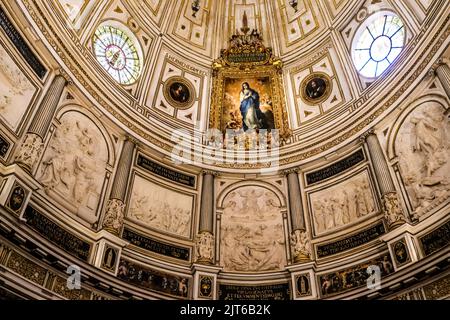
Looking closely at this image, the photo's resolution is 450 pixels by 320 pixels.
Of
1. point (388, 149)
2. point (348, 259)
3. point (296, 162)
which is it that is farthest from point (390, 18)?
point (348, 259)

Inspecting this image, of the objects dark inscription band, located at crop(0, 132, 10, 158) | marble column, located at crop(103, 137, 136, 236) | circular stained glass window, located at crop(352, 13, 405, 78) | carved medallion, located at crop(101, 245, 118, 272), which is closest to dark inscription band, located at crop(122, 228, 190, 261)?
marble column, located at crop(103, 137, 136, 236)

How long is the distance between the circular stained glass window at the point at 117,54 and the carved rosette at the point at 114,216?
5729 mm

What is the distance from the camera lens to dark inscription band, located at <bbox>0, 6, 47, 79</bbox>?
11993 mm

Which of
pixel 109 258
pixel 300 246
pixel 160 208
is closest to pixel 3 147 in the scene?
pixel 109 258

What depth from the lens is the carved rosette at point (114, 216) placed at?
514 inches

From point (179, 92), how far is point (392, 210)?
35.4 ft

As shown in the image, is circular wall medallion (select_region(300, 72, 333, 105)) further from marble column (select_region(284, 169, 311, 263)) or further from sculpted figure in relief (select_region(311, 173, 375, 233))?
sculpted figure in relief (select_region(311, 173, 375, 233))

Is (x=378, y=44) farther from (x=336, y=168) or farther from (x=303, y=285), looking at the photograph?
(x=303, y=285)

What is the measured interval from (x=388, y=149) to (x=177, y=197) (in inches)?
313

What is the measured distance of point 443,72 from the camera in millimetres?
13133

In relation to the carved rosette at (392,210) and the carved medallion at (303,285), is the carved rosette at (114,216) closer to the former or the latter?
the carved medallion at (303,285)

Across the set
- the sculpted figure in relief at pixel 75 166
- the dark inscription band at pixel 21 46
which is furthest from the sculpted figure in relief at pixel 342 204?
the dark inscription band at pixel 21 46

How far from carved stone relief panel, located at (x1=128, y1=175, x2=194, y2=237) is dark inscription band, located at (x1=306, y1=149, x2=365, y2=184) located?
4.96m

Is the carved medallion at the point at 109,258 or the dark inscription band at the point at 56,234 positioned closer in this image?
the dark inscription band at the point at 56,234
